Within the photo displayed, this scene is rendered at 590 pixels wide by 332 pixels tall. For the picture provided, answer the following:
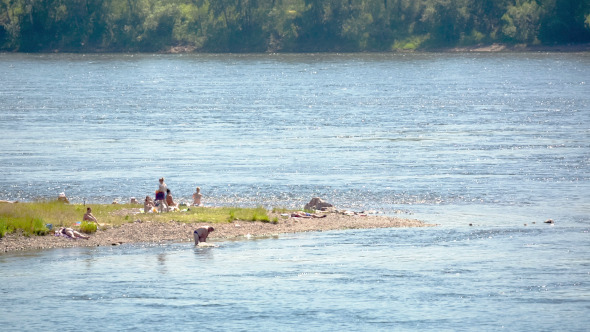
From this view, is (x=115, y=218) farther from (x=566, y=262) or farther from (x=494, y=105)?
(x=494, y=105)

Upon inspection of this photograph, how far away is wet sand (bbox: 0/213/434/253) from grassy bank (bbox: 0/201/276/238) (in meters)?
0.35

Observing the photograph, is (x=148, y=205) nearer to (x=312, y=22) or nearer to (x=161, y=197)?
(x=161, y=197)

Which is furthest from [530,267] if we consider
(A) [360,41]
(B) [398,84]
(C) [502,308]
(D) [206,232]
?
(A) [360,41]

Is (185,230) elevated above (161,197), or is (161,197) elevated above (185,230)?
(161,197)

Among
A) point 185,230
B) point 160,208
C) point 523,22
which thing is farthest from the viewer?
point 523,22

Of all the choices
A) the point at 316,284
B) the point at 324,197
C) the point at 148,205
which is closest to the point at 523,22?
the point at 324,197

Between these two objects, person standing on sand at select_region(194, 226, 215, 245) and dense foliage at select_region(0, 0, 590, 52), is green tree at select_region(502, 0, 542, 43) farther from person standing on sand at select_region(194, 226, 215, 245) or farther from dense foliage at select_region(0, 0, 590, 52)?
person standing on sand at select_region(194, 226, 215, 245)

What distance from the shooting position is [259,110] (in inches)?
4006

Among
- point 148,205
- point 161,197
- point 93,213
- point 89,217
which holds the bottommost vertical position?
point 93,213

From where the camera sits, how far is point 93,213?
41.1 meters

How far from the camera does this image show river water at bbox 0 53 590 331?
101ft

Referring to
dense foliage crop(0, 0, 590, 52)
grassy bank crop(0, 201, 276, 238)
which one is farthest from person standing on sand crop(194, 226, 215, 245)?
dense foliage crop(0, 0, 590, 52)

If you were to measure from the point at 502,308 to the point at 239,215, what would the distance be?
46.0 ft

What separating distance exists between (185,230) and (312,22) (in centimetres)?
15644
